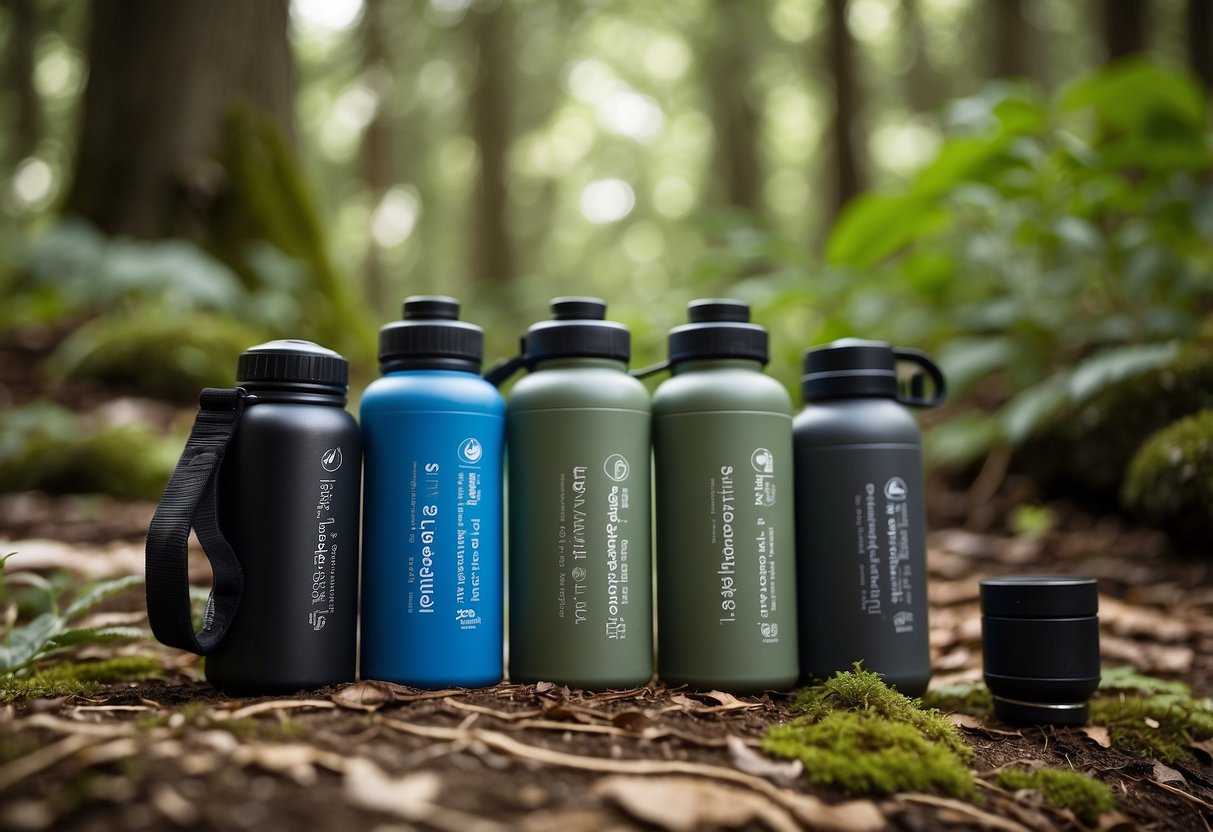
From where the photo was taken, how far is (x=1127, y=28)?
25.4 ft

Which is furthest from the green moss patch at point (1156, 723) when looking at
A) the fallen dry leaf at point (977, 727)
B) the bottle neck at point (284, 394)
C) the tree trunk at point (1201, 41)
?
the tree trunk at point (1201, 41)

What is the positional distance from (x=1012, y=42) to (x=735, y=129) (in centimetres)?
513

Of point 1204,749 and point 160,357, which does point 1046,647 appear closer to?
point 1204,749

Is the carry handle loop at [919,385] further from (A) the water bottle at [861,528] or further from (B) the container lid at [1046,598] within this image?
(B) the container lid at [1046,598]

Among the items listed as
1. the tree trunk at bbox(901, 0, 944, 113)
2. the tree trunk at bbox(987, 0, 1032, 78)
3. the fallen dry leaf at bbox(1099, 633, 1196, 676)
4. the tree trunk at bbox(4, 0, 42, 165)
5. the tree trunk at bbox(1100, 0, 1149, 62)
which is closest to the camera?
the fallen dry leaf at bbox(1099, 633, 1196, 676)

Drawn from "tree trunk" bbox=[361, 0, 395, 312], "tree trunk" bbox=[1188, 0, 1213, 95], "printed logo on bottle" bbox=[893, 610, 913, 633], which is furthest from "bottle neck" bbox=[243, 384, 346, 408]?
"tree trunk" bbox=[361, 0, 395, 312]

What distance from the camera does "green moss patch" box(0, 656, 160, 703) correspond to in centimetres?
238

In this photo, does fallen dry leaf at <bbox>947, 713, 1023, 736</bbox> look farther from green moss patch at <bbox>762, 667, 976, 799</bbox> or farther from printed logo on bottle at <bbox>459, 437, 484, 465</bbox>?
printed logo on bottle at <bbox>459, 437, 484, 465</bbox>

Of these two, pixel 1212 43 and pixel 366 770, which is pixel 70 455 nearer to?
pixel 366 770

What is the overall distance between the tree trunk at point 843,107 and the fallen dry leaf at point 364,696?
778 cm

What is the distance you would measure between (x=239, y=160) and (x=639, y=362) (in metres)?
4.24

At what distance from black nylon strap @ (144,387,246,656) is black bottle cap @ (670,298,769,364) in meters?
1.23

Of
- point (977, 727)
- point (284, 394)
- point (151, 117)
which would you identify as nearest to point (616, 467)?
point (284, 394)

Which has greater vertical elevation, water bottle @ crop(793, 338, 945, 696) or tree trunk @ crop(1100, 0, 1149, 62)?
tree trunk @ crop(1100, 0, 1149, 62)
